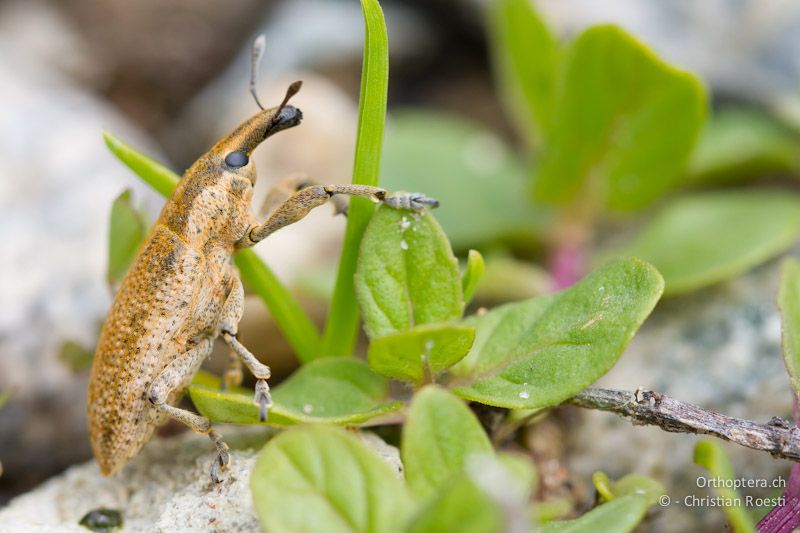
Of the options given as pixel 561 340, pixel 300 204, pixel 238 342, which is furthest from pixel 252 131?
pixel 561 340

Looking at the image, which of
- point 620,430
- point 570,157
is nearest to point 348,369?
point 620,430

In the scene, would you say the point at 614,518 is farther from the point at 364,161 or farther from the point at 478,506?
the point at 364,161

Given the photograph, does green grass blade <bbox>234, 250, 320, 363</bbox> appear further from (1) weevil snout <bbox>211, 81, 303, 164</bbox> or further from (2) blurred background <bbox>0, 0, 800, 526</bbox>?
(2) blurred background <bbox>0, 0, 800, 526</bbox>

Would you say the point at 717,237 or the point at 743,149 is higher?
the point at 743,149

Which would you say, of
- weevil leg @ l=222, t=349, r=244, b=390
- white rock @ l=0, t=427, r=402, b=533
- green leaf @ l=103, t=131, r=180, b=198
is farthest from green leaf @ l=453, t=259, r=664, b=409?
green leaf @ l=103, t=131, r=180, b=198

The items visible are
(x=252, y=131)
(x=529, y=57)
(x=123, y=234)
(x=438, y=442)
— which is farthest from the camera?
(x=529, y=57)

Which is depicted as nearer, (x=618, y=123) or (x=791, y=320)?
(x=791, y=320)
